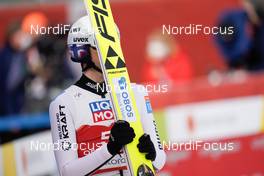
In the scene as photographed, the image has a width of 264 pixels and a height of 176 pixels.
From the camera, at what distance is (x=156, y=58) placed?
12.3m

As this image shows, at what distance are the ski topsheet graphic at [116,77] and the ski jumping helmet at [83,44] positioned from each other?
0.09m

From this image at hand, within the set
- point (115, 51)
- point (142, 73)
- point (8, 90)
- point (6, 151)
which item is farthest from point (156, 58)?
point (115, 51)

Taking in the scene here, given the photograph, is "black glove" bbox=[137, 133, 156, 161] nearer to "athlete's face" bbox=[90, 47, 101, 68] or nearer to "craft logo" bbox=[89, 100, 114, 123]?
"craft logo" bbox=[89, 100, 114, 123]

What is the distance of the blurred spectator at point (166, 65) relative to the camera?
38.5 ft

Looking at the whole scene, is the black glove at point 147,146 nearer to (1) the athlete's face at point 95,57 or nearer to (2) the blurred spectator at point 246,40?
(1) the athlete's face at point 95,57

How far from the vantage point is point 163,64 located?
→ 1182 cm

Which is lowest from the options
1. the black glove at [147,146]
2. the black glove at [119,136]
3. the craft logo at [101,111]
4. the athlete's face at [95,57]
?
the black glove at [147,146]

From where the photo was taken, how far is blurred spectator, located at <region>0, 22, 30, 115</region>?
1129 cm

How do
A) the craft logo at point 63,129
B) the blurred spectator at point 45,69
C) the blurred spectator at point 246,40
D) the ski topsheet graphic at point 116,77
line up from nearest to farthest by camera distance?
the ski topsheet graphic at point 116,77 → the craft logo at point 63,129 → the blurred spectator at point 45,69 → the blurred spectator at point 246,40

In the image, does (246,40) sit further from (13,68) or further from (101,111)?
(101,111)

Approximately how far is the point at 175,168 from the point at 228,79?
209 centimetres

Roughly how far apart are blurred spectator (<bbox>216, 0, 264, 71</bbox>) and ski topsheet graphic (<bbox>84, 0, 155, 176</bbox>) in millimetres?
6047

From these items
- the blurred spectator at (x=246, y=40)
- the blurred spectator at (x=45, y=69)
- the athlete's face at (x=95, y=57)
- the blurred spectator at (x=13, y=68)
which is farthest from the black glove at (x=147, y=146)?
the blurred spectator at (x=246, y=40)

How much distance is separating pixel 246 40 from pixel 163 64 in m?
1.08
